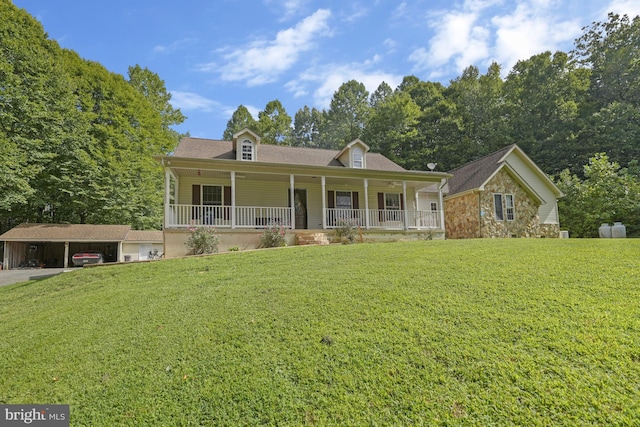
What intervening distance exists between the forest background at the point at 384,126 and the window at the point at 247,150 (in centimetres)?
570

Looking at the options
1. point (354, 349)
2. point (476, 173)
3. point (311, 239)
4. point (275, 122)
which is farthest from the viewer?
point (275, 122)

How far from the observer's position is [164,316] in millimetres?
5039

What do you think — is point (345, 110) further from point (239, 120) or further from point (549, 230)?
point (549, 230)

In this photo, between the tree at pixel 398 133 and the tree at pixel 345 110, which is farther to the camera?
the tree at pixel 345 110

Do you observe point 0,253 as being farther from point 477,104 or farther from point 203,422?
point 477,104

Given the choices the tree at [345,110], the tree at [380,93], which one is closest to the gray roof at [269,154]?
the tree at [345,110]

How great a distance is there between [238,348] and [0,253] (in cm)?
2449

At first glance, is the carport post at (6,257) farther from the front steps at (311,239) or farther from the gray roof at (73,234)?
the front steps at (311,239)

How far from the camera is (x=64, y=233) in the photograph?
19609 mm

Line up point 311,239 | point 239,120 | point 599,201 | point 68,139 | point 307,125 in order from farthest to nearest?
1. point 307,125
2. point 239,120
3. point 68,139
4. point 599,201
5. point 311,239

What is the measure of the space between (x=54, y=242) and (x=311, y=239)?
17.8m

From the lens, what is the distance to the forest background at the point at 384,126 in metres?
19.1

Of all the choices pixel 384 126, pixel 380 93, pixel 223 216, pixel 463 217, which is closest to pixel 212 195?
pixel 223 216

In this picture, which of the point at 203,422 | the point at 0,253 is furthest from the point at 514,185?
the point at 0,253
